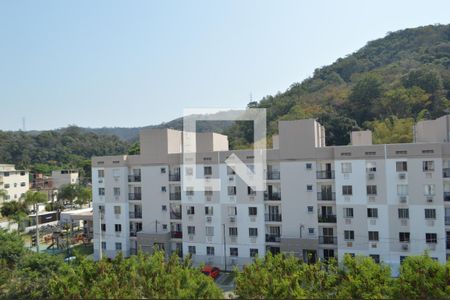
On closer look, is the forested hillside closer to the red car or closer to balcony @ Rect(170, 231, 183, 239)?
the red car

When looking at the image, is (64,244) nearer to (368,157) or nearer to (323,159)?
(323,159)

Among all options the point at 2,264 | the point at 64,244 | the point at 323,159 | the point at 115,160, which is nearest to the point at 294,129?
the point at 323,159

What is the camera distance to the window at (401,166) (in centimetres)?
2142

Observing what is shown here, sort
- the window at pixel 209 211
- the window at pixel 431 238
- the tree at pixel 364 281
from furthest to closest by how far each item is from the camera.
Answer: the window at pixel 209 211
the window at pixel 431 238
the tree at pixel 364 281

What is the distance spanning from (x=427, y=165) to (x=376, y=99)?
3441 cm

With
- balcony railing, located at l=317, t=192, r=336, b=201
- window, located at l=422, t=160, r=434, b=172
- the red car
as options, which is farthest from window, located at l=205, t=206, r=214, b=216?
window, located at l=422, t=160, r=434, b=172

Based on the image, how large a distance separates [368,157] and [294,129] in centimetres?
453

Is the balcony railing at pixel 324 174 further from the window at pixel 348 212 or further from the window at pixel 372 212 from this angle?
the window at pixel 372 212

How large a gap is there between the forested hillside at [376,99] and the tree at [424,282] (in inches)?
1037

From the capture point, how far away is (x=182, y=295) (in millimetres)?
10867

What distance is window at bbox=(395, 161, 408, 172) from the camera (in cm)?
2142

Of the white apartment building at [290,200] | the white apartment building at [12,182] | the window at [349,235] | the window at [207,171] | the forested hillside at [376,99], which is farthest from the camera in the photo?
the white apartment building at [12,182]

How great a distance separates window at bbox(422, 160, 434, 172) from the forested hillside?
1767 cm

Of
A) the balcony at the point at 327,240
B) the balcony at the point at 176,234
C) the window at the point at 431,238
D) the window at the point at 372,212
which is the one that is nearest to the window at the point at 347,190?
the window at the point at 372,212
